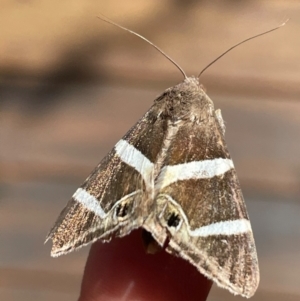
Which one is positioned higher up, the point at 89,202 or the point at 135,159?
the point at 135,159

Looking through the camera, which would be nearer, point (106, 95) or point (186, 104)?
point (186, 104)

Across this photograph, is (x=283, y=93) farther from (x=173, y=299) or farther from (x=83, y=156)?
(x=173, y=299)

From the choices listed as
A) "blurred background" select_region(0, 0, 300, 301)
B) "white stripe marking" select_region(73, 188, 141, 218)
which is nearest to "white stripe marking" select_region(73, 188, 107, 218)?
"white stripe marking" select_region(73, 188, 141, 218)

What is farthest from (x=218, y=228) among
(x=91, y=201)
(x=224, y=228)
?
(x=91, y=201)

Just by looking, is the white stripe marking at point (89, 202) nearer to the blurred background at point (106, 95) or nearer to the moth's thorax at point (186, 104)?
the moth's thorax at point (186, 104)

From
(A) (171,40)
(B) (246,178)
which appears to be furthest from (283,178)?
(A) (171,40)

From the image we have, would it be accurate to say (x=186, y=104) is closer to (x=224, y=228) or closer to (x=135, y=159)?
(x=135, y=159)
